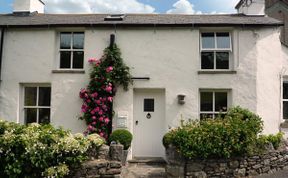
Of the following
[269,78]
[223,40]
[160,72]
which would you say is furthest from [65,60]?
[269,78]

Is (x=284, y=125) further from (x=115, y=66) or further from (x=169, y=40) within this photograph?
(x=115, y=66)

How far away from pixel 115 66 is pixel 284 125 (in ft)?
22.8

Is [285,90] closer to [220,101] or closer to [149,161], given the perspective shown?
[220,101]

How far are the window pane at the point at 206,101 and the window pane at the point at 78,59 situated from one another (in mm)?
4923

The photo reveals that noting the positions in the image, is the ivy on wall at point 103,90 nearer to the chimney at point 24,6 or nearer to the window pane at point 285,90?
the chimney at point 24,6

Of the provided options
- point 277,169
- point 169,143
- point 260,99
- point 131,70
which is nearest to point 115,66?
point 131,70

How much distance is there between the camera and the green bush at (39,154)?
6.52 meters

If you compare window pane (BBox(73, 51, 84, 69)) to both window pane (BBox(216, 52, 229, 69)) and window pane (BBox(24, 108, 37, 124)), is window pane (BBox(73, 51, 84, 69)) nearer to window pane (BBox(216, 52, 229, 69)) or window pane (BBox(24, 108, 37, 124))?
window pane (BBox(24, 108, 37, 124))

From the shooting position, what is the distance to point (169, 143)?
771 cm

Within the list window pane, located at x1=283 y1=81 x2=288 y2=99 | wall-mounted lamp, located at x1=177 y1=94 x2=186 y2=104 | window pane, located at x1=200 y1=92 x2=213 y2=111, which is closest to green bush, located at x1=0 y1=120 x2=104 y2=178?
wall-mounted lamp, located at x1=177 y1=94 x2=186 y2=104

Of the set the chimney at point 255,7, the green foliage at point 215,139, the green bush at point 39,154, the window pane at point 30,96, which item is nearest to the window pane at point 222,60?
the chimney at point 255,7

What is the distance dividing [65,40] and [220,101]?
6627mm

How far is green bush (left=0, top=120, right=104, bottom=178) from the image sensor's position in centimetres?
652

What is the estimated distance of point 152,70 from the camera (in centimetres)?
1023
